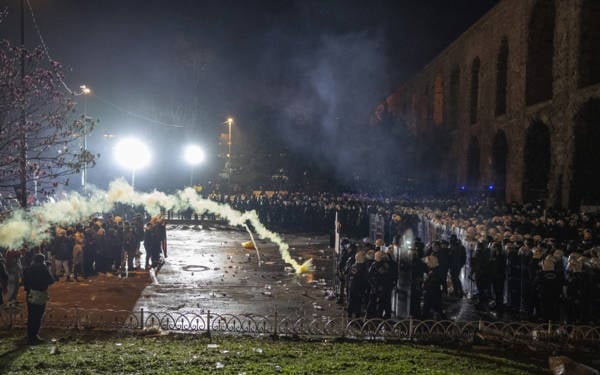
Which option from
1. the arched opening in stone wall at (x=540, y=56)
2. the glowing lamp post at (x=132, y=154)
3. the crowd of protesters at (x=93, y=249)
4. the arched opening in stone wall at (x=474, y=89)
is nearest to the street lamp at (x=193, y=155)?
→ the glowing lamp post at (x=132, y=154)

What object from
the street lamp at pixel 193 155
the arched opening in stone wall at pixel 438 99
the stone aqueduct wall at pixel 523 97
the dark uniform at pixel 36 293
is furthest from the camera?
the arched opening in stone wall at pixel 438 99

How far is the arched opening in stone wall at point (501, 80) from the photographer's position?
3425cm

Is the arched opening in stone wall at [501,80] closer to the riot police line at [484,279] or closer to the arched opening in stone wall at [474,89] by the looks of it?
the arched opening in stone wall at [474,89]

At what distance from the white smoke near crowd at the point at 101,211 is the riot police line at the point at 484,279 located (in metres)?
5.67

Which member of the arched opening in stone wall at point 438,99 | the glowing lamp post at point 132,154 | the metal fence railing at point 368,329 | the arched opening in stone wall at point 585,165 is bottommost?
the metal fence railing at point 368,329

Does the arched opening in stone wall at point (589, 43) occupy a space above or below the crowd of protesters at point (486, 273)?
above

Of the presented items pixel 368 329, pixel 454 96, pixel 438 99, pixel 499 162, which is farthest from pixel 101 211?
pixel 438 99

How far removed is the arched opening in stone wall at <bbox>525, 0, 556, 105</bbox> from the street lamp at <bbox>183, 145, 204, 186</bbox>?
2958 centimetres

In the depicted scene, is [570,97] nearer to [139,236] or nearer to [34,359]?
[139,236]

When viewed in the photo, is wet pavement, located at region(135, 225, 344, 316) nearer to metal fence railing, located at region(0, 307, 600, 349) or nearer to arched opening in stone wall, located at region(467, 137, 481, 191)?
metal fence railing, located at region(0, 307, 600, 349)

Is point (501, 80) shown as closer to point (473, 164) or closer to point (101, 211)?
point (473, 164)

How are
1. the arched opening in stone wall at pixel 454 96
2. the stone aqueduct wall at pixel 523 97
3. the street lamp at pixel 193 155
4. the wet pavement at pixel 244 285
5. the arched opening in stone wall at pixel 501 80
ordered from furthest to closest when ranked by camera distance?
the street lamp at pixel 193 155 → the arched opening in stone wall at pixel 454 96 → the arched opening in stone wall at pixel 501 80 → the stone aqueduct wall at pixel 523 97 → the wet pavement at pixel 244 285

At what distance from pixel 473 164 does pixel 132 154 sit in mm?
26419

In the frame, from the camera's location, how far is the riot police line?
38.4ft
